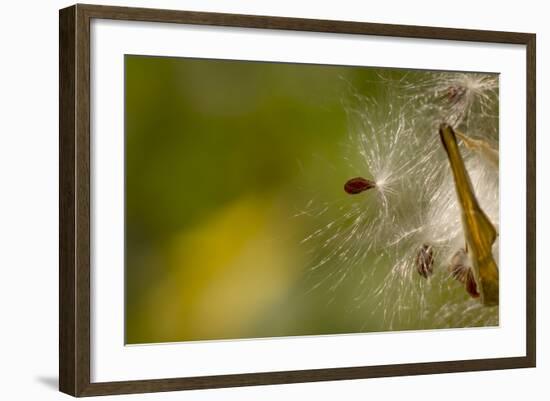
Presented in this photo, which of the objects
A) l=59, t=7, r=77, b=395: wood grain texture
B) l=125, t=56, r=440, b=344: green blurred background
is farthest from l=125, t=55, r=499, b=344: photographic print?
l=59, t=7, r=77, b=395: wood grain texture

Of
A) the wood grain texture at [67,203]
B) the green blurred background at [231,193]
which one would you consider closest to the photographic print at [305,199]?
the green blurred background at [231,193]

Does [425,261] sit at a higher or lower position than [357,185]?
lower

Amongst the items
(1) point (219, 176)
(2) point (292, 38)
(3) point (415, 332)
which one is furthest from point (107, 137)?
(3) point (415, 332)

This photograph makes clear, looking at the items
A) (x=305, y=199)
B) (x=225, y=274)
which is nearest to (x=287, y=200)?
(x=305, y=199)

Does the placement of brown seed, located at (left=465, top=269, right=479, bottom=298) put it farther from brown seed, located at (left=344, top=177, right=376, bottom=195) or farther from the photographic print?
brown seed, located at (left=344, top=177, right=376, bottom=195)

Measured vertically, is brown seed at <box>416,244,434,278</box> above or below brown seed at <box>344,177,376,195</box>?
below

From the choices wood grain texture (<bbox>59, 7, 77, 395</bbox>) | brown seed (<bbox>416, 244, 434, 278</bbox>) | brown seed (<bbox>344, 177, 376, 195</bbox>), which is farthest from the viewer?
brown seed (<bbox>416, 244, 434, 278</bbox>)

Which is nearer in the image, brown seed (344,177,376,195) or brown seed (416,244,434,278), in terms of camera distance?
brown seed (344,177,376,195)

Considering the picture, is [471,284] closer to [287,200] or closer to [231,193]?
[287,200]

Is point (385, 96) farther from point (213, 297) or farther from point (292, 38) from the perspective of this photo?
point (213, 297)
